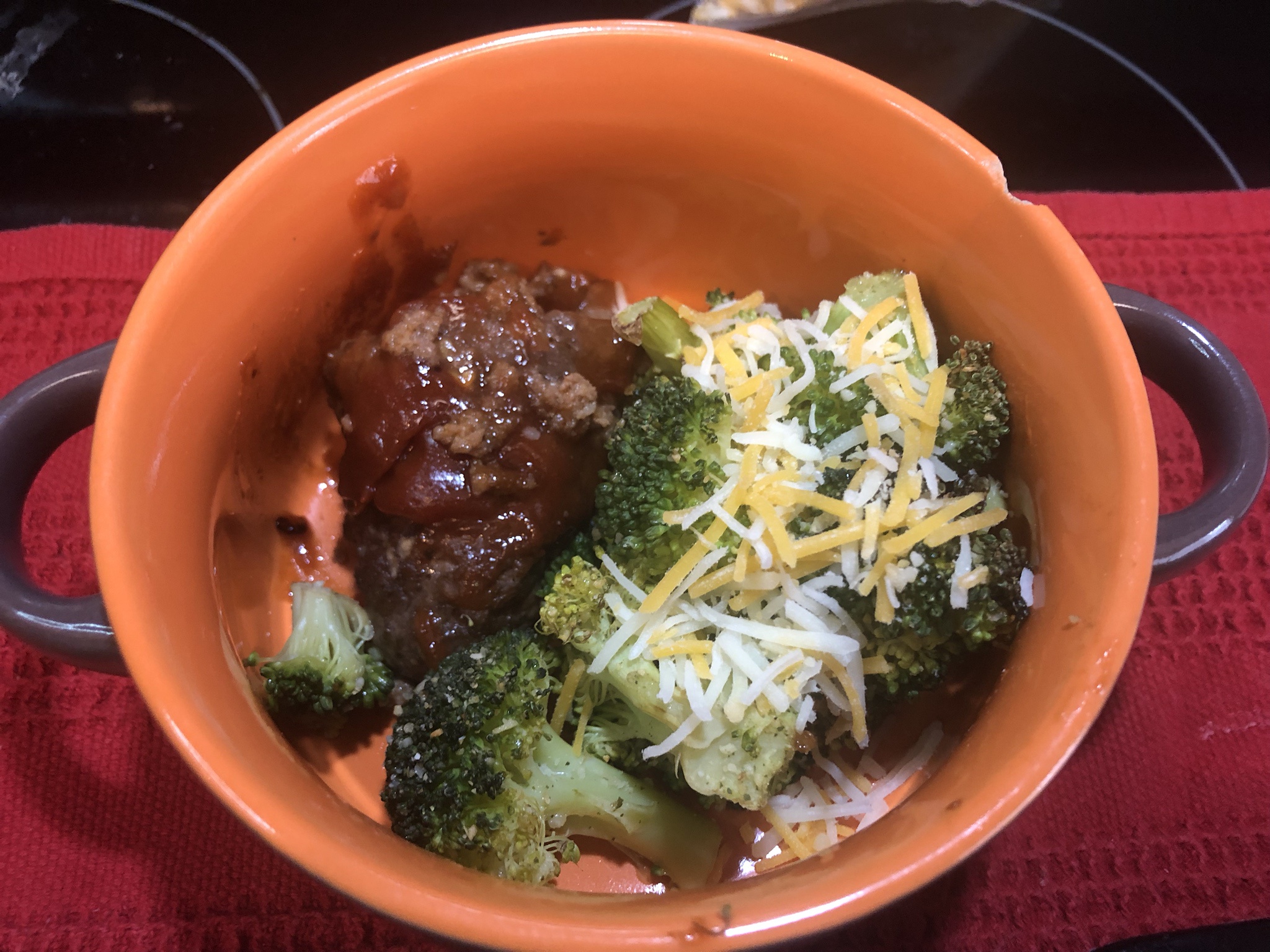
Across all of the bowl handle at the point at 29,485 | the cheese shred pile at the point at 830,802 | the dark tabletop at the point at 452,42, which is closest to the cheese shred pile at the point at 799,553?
the cheese shred pile at the point at 830,802

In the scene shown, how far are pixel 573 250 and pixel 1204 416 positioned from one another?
925 mm

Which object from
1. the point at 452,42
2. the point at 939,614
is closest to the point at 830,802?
the point at 939,614

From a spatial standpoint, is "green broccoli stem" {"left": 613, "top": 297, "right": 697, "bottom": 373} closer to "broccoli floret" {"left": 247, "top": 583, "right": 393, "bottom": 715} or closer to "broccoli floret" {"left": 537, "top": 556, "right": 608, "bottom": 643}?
"broccoli floret" {"left": 537, "top": 556, "right": 608, "bottom": 643}

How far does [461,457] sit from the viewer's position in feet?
3.72

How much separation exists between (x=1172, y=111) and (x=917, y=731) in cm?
151

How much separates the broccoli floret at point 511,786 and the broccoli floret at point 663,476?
0.68 feet

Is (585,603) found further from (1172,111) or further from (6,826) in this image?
(1172,111)

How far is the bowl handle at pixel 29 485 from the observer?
0.89 m

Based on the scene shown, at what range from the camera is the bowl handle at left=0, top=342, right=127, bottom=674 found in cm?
89

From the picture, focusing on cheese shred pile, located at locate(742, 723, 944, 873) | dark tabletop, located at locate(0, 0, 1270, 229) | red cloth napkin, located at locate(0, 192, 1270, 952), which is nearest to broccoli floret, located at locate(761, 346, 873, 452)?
cheese shred pile, located at locate(742, 723, 944, 873)

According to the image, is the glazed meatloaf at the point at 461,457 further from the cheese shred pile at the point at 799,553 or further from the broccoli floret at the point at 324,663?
the cheese shred pile at the point at 799,553

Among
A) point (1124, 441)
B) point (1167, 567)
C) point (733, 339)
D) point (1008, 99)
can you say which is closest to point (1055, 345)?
point (1124, 441)

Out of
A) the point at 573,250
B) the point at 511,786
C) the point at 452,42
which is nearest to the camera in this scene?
the point at 511,786

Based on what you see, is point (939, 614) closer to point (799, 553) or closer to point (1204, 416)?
point (799, 553)
